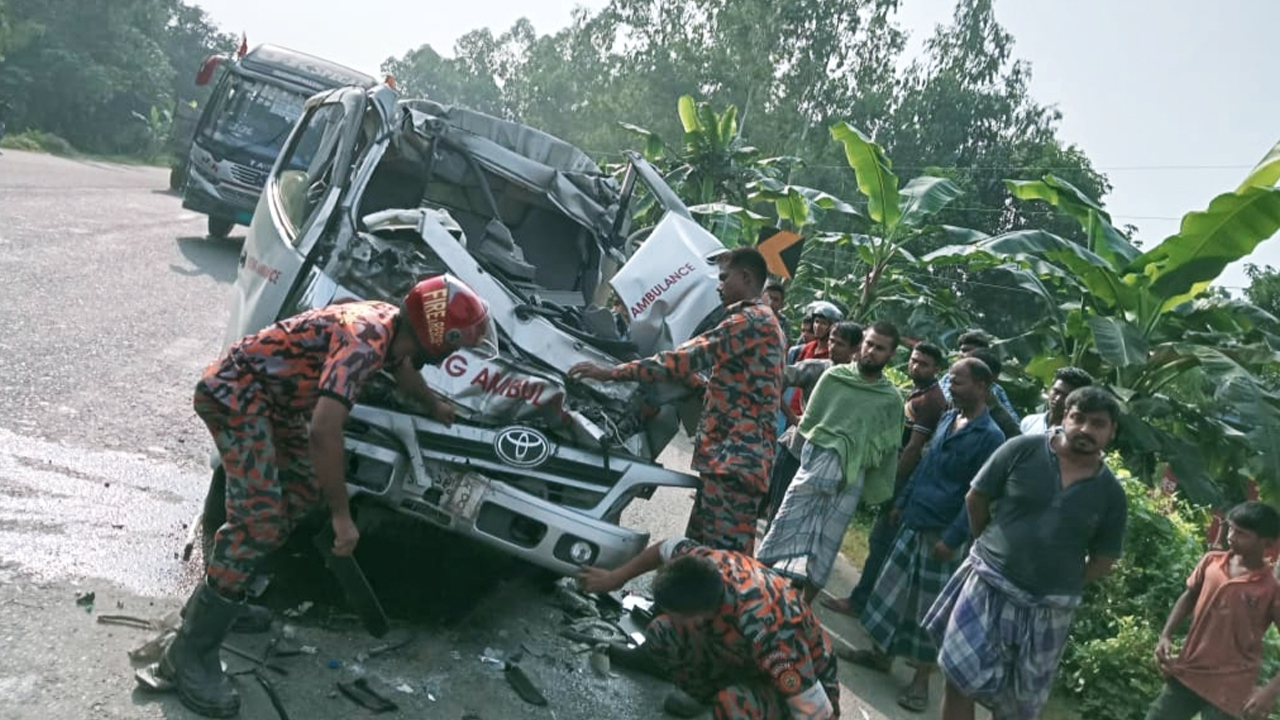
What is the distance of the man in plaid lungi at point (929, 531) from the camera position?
5.70 metres

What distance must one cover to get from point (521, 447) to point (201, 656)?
155 cm

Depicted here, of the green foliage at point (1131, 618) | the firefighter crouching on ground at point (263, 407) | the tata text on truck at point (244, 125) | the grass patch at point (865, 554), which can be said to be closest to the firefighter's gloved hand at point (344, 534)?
the firefighter crouching on ground at point (263, 407)

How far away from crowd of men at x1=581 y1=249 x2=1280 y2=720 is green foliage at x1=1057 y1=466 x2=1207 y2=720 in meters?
0.86

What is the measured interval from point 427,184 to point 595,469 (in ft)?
8.64

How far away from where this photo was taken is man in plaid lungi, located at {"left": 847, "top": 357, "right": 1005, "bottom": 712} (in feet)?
18.7

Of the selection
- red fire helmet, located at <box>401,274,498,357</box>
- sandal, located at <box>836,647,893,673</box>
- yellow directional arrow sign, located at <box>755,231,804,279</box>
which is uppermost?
yellow directional arrow sign, located at <box>755,231,804,279</box>

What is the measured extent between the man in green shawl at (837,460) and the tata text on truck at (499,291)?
0.73 metres

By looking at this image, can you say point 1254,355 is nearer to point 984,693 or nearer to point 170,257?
point 984,693

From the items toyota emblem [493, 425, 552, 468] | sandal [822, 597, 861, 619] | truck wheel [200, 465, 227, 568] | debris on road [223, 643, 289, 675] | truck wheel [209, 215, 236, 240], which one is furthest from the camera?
truck wheel [209, 215, 236, 240]

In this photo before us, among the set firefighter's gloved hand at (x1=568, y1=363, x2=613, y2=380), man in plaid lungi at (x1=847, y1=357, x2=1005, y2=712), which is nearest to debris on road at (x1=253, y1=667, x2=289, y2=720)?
firefighter's gloved hand at (x1=568, y1=363, x2=613, y2=380)

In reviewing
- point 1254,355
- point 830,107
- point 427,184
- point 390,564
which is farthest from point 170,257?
point 830,107

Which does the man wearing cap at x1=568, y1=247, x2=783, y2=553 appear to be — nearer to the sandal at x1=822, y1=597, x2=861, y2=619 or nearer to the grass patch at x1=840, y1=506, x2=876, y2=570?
the sandal at x1=822, y1=597, x2=861, y2=619

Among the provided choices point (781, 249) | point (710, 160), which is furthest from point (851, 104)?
point (781, 249)

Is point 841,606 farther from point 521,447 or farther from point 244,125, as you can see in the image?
point 244,125
